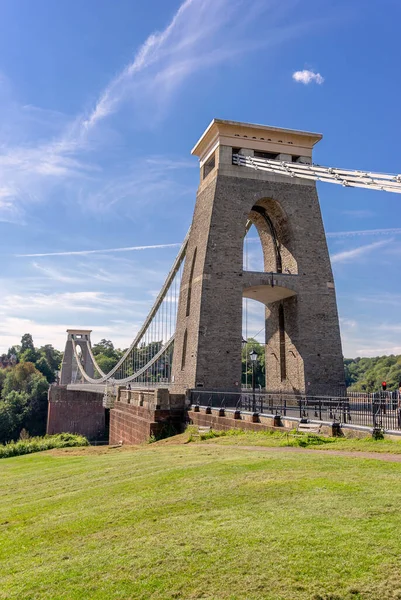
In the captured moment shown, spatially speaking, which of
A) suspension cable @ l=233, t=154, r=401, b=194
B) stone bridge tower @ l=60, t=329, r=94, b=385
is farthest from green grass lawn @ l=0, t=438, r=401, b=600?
stone bridge tower @ l=60, t=329, r=94, b=385

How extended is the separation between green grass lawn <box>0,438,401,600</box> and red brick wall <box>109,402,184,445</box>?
1363 cm

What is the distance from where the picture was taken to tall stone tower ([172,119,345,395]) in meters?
26.6

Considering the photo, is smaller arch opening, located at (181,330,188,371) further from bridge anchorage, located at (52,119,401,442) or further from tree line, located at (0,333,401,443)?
tree line, located at (0,333,401,443)

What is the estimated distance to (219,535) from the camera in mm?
5359

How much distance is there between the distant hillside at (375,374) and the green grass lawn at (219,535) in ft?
155

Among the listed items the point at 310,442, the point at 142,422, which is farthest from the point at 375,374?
the point at 310,442

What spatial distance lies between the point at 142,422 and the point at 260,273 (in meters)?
9.18

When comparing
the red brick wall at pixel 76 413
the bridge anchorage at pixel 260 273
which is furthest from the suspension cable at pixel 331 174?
the red brick wall at pixel 76 413

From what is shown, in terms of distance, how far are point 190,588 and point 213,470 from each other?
13.8 ft

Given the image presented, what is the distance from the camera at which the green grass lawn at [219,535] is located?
4.39 m

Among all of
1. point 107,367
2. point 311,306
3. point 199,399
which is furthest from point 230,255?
point 107,367

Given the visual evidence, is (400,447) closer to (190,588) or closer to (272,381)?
(190,588)

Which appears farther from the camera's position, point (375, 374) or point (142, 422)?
point (375, 374)

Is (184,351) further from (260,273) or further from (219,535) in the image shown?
(219,535)
